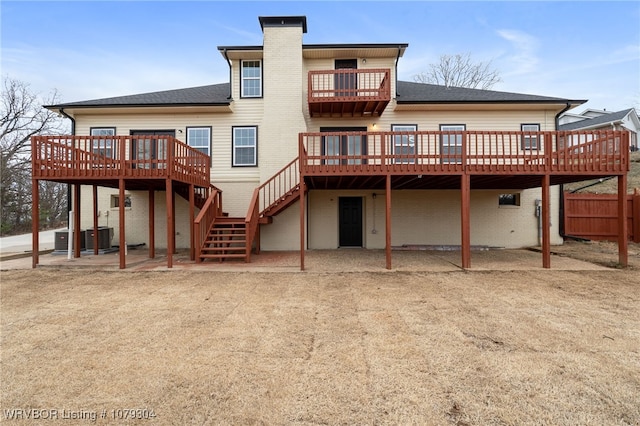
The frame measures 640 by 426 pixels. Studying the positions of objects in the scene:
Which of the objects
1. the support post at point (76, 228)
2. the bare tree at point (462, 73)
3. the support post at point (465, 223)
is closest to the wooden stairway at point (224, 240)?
the support post at point (76, 228)

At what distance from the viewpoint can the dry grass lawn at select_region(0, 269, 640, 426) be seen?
2471mm

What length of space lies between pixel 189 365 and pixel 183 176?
23.9ft

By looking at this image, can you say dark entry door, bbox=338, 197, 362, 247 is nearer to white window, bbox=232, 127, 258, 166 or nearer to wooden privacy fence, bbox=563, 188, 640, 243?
white window, bbox=232, 127, 258, 166

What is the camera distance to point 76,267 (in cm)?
849

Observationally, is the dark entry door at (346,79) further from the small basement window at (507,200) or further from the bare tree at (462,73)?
the bare tree at (462,73)

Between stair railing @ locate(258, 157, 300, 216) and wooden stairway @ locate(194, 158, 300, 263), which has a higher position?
stair railing @ locate(258, 157, 300, 216)

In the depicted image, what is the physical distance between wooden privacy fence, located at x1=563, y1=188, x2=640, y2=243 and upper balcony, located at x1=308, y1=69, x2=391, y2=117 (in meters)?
9.25

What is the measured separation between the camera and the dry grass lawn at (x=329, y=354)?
247cm

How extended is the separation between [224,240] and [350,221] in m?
5.34

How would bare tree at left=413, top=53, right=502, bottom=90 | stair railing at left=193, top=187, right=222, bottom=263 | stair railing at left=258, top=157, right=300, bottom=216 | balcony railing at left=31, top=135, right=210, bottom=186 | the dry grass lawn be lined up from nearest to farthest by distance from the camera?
the dry grass lawn
balcony railing at left=31, top=135, right=210, bottom=186
stair railing at left=193, top=187, right=222, bottom=263
stair railing at left=258, top=157, right=300, bottom=216
bare tree at left=413, top=53, right=502, bottom=90

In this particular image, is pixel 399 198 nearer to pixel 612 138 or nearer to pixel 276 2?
pixel 612 138

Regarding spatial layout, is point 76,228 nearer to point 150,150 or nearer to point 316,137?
point 150,150

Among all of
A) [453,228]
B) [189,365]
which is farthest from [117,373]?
[453,228]

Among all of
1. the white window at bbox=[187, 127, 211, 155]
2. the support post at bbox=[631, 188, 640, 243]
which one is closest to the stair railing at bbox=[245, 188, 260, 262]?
the white window at bbox=[187, 127, 211, 155]
